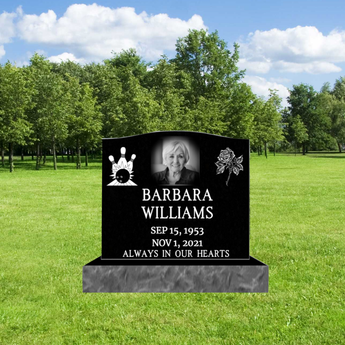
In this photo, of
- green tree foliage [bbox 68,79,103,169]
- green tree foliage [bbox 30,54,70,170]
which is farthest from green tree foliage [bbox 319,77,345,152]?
green tree foliage [bbox 30,54,70,170]

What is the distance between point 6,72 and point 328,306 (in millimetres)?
40243

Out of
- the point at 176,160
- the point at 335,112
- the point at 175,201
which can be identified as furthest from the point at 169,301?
the point at 335,112

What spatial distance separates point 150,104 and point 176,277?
38.1m

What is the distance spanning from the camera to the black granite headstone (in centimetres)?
798

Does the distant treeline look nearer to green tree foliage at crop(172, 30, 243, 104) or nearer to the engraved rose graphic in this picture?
green tree foliage at crop(172, 30, 243, 104)

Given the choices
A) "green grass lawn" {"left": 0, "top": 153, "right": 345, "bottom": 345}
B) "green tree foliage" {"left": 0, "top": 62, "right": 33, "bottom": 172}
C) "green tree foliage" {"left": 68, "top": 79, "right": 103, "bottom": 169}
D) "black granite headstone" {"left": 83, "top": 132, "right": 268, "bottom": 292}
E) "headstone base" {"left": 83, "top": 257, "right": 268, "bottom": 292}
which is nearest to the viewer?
"green grass lawn" {"left": 0, "top": 153, "right": 345, "bottom": 345}

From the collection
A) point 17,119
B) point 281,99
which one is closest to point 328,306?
point 17,119

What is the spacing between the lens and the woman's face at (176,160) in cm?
800

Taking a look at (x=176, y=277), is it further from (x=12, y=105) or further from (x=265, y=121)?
(x=265, y=121)

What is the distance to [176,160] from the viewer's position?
26.3 ft

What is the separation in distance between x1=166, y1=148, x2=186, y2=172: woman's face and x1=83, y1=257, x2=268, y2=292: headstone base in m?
1.75

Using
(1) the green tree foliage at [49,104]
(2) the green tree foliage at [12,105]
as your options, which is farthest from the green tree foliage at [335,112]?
(2) the green tree foliage at [12,105]

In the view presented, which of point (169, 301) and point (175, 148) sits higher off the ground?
point (175, 148)

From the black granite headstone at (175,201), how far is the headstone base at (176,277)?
154 millimetres
